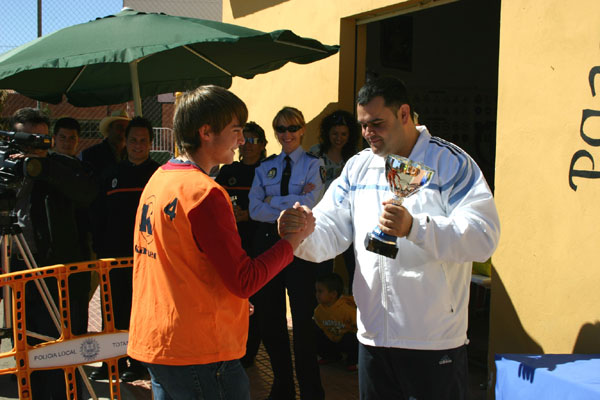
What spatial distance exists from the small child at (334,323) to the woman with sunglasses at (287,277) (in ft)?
2.54

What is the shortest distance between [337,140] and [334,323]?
59.0 inches

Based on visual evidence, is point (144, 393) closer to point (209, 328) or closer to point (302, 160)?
point (302, 160)

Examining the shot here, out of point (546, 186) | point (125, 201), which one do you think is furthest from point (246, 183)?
point (546, 186)

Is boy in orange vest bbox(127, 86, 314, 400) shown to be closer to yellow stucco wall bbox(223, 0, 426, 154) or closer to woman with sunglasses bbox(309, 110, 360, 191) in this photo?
woman with sunglasses bbox(309, 110, 360, 191)

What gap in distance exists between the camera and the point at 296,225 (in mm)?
2357

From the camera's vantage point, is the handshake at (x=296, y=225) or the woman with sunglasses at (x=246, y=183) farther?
the woman with sunglasses at (x=246, y=183)

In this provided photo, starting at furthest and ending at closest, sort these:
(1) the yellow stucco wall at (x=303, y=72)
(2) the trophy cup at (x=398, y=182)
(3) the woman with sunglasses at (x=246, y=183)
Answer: (1) the yellow stucco wall at (x=303, y=72), (3) the woman with sunglasses at (x=246, y=183), (2) the trophy cup at (x=398, y=182)

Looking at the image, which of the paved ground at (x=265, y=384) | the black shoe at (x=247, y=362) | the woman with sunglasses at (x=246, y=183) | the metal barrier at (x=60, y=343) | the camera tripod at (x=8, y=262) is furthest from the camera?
the black shoe at (x=247, y=362)

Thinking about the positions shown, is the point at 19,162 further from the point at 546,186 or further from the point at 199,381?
the point at 546,186

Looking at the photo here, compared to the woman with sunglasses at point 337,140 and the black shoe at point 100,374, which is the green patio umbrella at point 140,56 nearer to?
the woman with sunglasses at point 337,140

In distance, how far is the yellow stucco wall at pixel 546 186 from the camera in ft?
10.8

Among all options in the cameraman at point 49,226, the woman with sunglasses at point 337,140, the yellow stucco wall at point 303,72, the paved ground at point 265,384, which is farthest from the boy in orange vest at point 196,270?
the yellow stucco wall at point 303,72

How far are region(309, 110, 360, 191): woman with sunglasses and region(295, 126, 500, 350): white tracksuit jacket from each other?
2227 millimetres

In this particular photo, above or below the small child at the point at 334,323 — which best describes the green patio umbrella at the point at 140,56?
above
